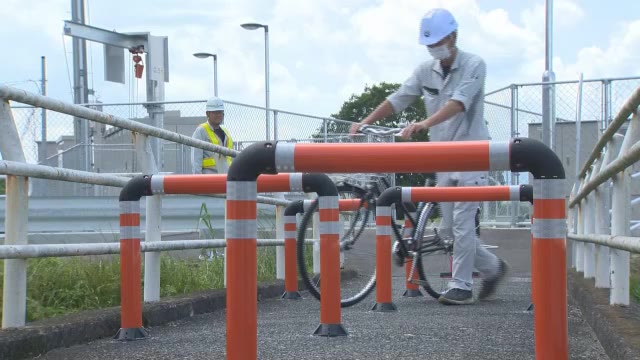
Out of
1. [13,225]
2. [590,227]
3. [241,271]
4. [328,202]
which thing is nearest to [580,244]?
[590,227]

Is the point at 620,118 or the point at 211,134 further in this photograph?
the point at 211,134

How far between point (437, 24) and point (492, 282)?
202cm

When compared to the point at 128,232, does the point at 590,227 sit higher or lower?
lower

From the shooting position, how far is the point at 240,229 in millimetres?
3043

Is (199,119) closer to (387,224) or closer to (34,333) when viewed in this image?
(387,224)

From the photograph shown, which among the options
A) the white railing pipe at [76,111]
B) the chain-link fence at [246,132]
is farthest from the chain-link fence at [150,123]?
the white railing pipe at [76,111]

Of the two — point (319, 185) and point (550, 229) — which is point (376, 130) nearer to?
point (319, 185)

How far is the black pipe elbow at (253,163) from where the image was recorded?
3.07 m

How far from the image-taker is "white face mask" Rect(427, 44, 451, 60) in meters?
6.29

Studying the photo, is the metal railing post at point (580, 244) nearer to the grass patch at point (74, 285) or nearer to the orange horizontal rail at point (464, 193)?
the orange horizontal rail at point (464, 193)

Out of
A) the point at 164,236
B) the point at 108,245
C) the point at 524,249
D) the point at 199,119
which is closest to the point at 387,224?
the point at 108,245

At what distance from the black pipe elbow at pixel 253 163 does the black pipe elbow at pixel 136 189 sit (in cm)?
194

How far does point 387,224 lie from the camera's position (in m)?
6.60

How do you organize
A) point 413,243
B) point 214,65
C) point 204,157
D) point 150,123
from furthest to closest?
point 214,65
point 150,123
point 204,157
point 413,243
